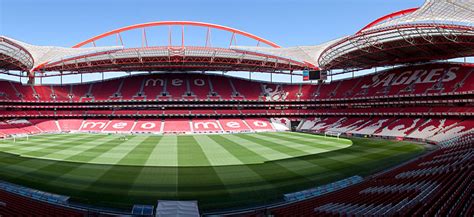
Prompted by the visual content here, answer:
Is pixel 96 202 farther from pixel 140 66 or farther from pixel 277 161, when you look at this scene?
pixel 140 66

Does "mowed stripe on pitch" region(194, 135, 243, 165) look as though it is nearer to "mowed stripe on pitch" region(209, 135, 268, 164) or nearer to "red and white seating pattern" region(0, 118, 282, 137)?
"mowed stripe on pitch" region(209, 135, 268, 164)

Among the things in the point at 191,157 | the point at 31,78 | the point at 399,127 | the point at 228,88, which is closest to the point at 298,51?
the point at 228,88

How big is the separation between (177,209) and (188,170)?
950cm

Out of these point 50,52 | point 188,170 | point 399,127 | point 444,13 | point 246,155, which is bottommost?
point 188,170

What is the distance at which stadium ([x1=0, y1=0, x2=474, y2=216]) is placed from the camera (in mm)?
13844

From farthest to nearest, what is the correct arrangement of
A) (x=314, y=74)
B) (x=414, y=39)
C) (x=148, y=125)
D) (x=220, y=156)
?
1. (x=314, y=74)
2. (x=148, y=125)
3. (x=414, y=39)
4. (x=220, y=156)

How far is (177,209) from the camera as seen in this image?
1178 cm

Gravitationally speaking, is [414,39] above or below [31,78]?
above

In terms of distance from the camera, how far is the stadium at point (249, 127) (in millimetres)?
13844

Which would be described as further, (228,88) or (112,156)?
(228,88)

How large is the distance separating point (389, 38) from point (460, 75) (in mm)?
15879

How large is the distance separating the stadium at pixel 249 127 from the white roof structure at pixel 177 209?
3.4 inches

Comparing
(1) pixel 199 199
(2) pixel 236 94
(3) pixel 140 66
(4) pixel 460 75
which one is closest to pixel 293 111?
(2) pixel 236 94

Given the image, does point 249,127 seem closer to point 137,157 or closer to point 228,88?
point 228,88
